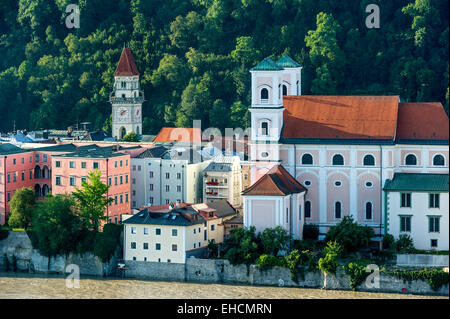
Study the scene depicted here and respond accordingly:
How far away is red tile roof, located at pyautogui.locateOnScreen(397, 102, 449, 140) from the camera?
267ft

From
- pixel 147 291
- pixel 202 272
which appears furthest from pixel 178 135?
pixel 147 291

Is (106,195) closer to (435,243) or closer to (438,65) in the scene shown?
→ (435,243)

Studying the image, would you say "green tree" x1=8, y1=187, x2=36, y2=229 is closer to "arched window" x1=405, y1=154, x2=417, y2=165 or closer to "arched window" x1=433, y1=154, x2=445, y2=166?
"arched window" x1=405, y1=154, x2=417, y2=165

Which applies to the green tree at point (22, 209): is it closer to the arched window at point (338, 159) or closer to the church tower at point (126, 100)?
the arched window at point (338, 159)

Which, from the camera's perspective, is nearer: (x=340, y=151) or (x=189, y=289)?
(x=189, y=289)

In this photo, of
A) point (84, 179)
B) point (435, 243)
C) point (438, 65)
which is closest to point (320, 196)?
point (435, 243)

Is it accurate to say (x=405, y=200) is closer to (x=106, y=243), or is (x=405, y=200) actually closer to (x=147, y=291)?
(x=147, y=291)

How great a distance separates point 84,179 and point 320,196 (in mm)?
12457

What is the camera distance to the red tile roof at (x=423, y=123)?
3206 inches

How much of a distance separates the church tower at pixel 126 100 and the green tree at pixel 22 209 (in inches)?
1009

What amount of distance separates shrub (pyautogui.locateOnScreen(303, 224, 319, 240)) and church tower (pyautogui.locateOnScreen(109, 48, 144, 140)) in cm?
3065

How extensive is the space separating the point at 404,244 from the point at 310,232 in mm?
5625

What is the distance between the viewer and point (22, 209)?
84.1 m

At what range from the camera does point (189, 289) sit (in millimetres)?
75000
